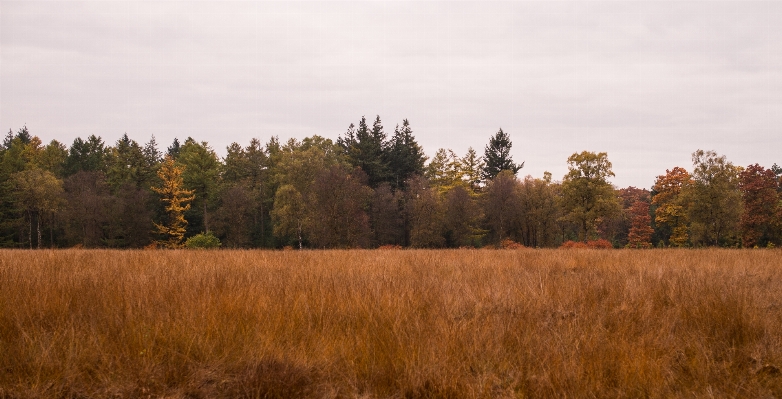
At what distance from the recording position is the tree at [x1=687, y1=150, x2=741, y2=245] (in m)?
40.4

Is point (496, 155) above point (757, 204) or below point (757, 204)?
above

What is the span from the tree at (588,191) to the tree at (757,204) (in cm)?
1211

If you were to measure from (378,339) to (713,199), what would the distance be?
155 ft

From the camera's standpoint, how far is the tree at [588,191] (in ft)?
148

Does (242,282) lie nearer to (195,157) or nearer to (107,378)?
(107,378)

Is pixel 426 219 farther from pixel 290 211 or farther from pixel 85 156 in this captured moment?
pixel 85 156

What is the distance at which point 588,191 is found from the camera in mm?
45938

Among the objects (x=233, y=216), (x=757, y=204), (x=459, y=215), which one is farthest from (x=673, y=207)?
(x=233, y=216)

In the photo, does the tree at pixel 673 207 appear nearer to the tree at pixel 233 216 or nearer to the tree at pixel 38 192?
the tree at pixel 233 216

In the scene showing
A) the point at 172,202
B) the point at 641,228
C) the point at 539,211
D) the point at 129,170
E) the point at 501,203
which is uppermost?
the point at 129,170

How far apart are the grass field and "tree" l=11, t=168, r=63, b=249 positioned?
57.8 meters

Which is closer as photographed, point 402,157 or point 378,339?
point 378,339

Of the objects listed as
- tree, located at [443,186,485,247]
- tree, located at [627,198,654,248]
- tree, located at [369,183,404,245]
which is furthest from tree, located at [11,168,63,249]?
tree, located at [627,198,654,248]

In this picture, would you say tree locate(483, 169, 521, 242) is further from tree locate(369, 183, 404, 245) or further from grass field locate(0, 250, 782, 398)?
grass field locate(0, 250, 782, 398)
